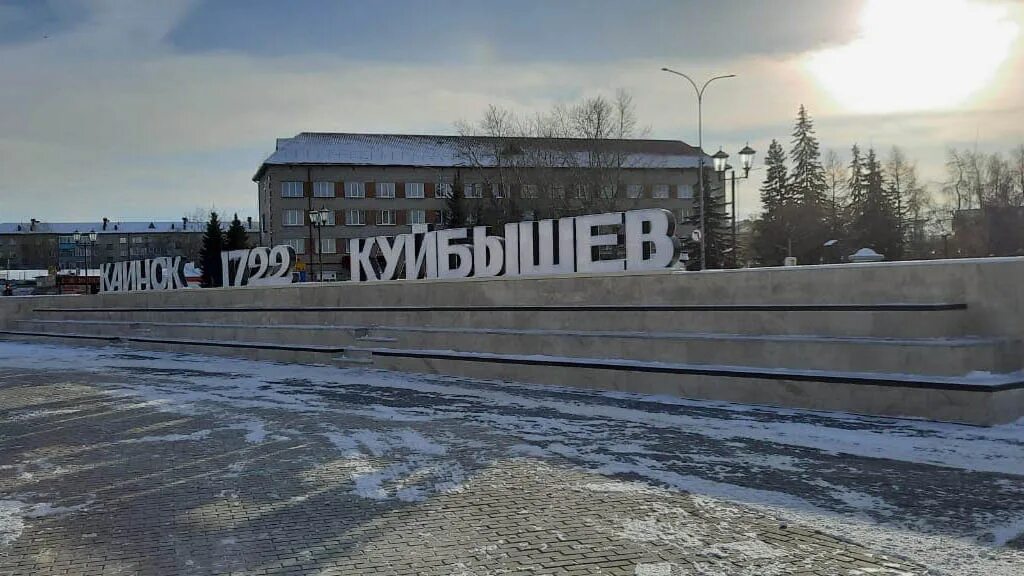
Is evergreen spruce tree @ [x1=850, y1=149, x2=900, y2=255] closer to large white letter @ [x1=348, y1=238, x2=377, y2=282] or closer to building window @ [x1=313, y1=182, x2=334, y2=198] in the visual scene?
building window @ [x1=313, y1=182, x2=334, y2=198]

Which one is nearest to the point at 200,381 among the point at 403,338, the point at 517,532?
the point at 403,338

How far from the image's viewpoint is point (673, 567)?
4.98 m

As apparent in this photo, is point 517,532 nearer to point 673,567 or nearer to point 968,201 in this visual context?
point 673,567

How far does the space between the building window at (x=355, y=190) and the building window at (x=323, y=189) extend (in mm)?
1464

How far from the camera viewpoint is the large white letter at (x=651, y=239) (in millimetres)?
13695

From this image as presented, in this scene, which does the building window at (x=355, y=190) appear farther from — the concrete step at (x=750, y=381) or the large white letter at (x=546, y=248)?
the large white letter at (x=546, y=248)

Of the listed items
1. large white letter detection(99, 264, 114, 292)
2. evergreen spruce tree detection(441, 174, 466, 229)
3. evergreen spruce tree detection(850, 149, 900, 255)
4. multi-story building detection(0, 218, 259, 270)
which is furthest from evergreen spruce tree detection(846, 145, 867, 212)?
multi-story building detection(0, 218, 259, 270)

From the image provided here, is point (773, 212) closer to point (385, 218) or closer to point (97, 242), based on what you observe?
point (385, 218)

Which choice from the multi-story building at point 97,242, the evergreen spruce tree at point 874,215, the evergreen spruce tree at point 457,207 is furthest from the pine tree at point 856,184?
the multi-story building at point 97,242

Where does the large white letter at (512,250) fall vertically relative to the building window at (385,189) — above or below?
below

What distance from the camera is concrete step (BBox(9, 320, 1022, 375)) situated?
32.1 feet

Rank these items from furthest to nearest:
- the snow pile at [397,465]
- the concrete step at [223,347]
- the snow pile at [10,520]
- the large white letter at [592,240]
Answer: the concrete step at [223,347], the large white letter at [592,240], the snow pile at [397,465], the snow pile at [10,520]

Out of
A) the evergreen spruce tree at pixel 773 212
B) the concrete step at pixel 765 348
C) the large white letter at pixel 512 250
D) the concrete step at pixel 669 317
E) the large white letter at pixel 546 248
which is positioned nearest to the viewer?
the concrete step at pixel 765 348

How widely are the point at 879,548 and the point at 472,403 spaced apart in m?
7.62
